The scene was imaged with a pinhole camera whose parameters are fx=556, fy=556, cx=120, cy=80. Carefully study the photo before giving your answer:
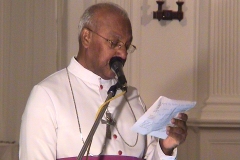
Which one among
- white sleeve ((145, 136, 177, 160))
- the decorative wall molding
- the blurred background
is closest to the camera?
white sleeve ((145, 136, 177, 160))

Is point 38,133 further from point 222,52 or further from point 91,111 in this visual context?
point 222,52

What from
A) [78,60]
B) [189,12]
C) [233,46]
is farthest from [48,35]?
[78,60]

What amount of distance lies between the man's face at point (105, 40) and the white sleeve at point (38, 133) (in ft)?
1.06

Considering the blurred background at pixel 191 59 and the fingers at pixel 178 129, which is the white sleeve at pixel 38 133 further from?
the blurred background at pixel 191 59

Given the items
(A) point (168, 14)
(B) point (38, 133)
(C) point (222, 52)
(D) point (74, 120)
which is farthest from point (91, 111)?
(C) point (222, 52)

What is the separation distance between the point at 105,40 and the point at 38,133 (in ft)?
1.75

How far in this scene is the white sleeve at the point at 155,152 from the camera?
264 cm

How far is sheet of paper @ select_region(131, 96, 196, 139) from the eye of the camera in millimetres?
2348

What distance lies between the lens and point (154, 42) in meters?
5.14

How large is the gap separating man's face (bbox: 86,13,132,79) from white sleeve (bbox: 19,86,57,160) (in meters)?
0.32

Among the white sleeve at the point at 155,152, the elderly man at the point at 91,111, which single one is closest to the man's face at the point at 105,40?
the elderly man at the point at 91,111

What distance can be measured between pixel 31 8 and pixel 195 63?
1.57 m

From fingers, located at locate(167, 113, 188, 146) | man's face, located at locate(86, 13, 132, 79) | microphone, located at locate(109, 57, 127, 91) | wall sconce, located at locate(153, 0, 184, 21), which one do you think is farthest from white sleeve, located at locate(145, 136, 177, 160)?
wall sconce, located at locate(153, 0, 184, 21)

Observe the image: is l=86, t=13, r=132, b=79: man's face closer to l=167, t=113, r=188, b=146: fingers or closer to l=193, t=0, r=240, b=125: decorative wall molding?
l=167, t=113, r=188, b=146: fingers
